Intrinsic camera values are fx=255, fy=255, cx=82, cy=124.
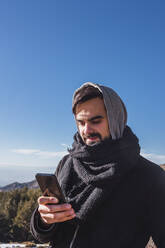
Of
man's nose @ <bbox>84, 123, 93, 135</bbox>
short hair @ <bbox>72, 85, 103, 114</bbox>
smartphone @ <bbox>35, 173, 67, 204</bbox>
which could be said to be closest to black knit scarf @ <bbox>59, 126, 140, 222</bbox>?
man's nose @ <bbox>84, 123, 93, 135</bbox>

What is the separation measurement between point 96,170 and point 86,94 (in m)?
0.73

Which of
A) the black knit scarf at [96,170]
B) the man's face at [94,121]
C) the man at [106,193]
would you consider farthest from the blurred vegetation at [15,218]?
the man's face at [94,121]

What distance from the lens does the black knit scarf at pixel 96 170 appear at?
214 cm

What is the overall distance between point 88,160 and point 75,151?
0.20 m

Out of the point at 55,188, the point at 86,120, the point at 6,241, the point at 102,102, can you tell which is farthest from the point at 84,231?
the point at 6,241

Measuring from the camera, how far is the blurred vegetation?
156 feet

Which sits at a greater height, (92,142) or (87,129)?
(87,129)

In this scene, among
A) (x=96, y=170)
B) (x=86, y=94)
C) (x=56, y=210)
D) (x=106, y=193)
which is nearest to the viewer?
(x=56, y=210)

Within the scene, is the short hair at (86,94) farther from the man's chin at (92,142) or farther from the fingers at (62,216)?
the fingers at (62,216)

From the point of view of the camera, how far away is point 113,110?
238cm

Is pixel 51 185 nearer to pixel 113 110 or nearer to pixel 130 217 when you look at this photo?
pixel 130 217

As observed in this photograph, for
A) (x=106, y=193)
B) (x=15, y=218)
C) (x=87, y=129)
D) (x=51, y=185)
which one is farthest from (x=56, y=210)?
(x=15, y=218)

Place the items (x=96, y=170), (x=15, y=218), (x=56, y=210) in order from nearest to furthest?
(x=56, y=210) → (x=96, y=170) → (x=15, y=218)

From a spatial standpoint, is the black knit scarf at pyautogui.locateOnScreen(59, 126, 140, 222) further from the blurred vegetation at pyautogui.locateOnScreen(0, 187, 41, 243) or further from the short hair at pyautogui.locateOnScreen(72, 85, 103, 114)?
the blurred vegetation at pyautogui.locateOnScreen(0, 187, 41, 243)
